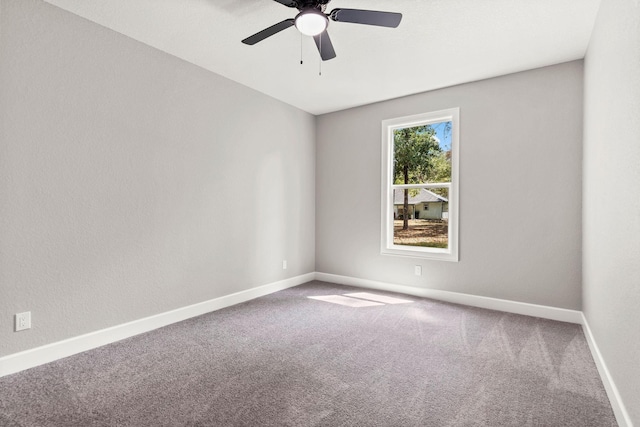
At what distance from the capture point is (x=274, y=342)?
2623 mm

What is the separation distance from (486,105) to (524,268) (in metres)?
1.84

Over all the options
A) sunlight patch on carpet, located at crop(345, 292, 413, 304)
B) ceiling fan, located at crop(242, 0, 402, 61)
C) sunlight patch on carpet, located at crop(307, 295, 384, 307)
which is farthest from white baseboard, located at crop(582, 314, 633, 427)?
ceiling fan, located at crop(242, 0, 402, 61)

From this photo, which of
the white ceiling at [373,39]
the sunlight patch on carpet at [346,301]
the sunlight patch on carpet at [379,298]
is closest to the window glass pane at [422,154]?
the white ceiling at [373,39]

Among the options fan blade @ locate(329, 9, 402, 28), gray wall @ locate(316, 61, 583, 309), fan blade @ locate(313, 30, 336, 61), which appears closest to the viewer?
fan blade @ locate(329, 9, 402, 28)

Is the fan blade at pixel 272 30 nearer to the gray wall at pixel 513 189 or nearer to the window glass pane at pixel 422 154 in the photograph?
the gray wall at pixel 513 189

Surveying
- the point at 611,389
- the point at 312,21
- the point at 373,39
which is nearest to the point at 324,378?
the point at 611,389

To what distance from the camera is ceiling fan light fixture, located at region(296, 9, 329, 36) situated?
194cm

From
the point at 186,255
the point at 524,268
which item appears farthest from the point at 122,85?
the point at 524,268

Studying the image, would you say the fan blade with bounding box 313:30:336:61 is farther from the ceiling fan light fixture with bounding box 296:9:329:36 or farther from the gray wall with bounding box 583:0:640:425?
the gray wall with bounding box 583:0:640:425

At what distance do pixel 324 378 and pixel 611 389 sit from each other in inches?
65.5

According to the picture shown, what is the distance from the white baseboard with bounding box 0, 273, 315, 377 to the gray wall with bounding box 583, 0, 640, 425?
10.7ft

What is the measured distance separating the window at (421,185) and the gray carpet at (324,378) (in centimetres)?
120

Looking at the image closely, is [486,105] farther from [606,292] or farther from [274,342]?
[274,342]

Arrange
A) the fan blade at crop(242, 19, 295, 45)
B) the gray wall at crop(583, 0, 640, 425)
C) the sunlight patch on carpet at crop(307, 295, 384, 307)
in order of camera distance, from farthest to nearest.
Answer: the sunlight patch on carpet at crop(307, 295, 384, 307), the fan blade at crop(242, 19, 295, 45), the gray wall at crop(583, 0, 640, 425)
